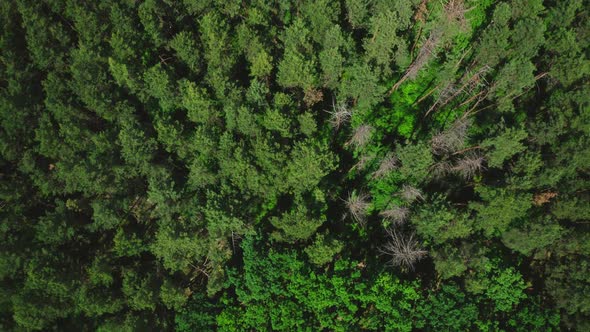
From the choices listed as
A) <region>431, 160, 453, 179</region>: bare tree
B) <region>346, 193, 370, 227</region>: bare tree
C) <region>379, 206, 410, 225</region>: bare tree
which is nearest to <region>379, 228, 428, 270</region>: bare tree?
<region>379, 206, 410, 225</region>: bare tree

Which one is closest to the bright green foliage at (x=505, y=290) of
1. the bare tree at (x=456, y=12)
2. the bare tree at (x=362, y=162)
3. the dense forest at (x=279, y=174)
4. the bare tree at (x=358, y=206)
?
the dense forest at (x=279, y=174)

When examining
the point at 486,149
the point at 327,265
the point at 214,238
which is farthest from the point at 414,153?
the point at 214,238

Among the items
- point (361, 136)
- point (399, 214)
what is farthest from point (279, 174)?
point (399, 214)

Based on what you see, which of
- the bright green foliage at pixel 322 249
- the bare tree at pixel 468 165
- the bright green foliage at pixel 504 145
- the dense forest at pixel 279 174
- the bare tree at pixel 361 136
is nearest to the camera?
the bright green foliage at pixel 322 249

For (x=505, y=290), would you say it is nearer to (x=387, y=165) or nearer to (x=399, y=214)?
(x=399, y=214)

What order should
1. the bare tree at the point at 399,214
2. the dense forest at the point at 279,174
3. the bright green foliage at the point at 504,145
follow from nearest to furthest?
the dense forest at the point at 279,174
the bright green foliage at the point at 504,145
the bare tree at the point at 399,214

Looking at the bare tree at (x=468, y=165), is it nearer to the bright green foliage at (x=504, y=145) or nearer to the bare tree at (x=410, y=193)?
the bright green foliage at (x=504, y=145)

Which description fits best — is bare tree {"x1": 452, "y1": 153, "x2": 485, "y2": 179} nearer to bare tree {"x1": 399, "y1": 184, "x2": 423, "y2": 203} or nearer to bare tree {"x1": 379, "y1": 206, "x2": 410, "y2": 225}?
bare tree {"x1": 399, "y1": 184, "x2": 423, "y2": 203}
